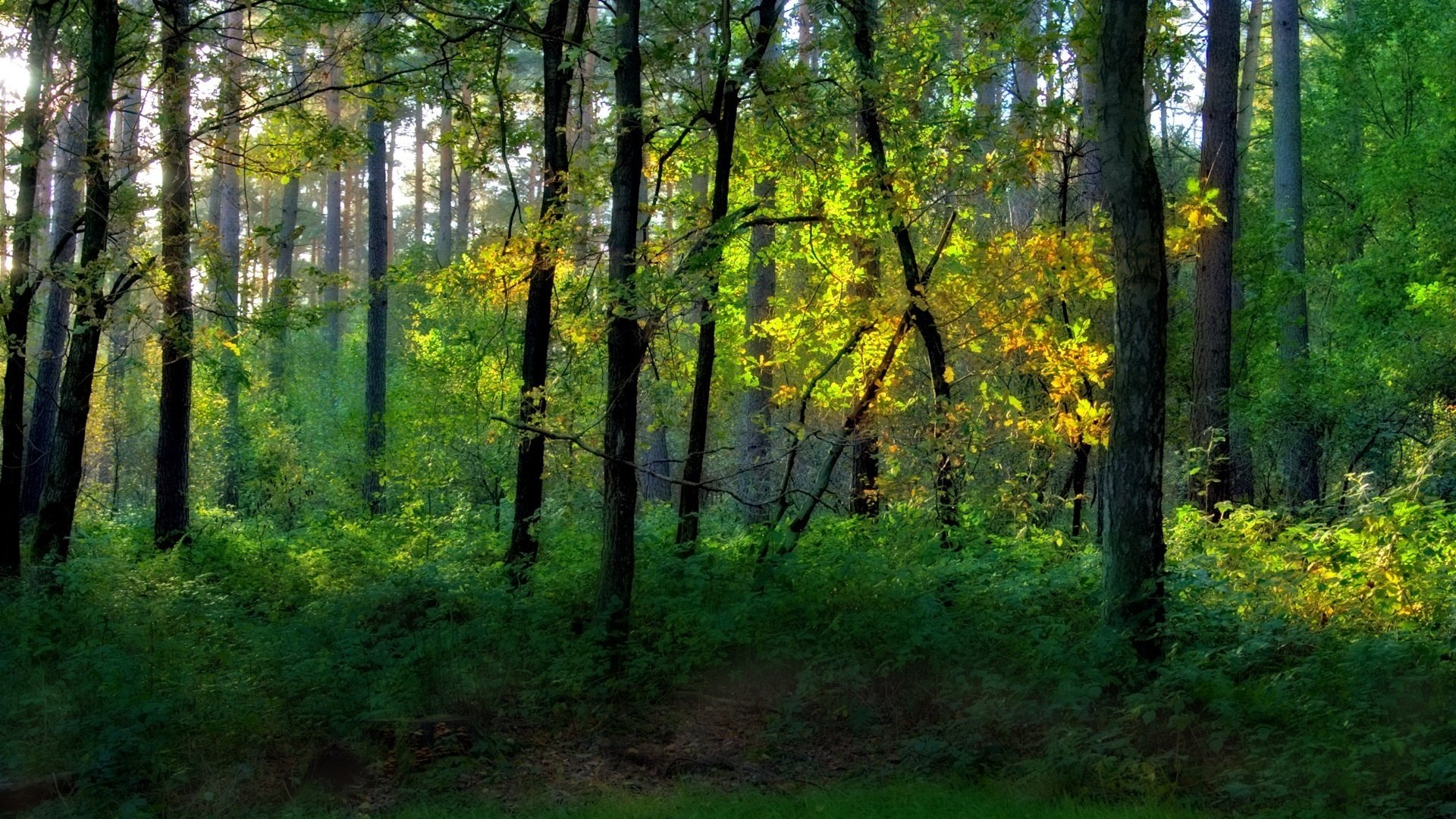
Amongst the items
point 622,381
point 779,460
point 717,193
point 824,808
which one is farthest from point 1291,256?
point 824,808

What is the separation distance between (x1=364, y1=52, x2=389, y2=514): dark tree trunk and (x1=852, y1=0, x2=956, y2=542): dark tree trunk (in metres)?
11.6

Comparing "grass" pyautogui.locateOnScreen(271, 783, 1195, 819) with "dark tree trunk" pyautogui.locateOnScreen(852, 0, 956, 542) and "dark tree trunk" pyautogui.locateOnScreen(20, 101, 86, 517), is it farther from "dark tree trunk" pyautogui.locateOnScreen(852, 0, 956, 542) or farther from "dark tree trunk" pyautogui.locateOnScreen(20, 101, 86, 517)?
"dark tree trunk" pyautogui.locateOnScreen(20, 101, 86, 517)

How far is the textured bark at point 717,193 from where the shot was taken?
9078 mm

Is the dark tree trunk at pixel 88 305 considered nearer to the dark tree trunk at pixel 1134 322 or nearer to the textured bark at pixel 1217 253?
the dark tree trunk at pixel 1134 322

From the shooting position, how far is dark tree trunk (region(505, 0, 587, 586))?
10.7 meters

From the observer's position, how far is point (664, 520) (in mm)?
14539

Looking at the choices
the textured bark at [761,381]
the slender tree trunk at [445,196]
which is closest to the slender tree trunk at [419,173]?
the slender tree trunk at [445,196]

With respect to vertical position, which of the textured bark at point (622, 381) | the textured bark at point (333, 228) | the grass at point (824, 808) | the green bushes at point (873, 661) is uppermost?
the textured bark at point (333, 228)

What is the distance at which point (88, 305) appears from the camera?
422 inches

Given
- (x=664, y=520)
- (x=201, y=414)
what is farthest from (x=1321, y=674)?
(x=201, y=414)

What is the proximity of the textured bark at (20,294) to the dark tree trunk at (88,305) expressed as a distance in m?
0.49

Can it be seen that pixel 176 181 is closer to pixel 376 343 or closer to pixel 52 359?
pixel 52 359

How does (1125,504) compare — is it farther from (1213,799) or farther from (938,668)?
(1213,799)

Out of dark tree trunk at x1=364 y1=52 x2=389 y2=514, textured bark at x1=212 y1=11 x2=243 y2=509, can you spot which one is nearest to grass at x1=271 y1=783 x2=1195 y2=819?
→ textured bark at x1=212 y1=11 x2=243 y2=509
